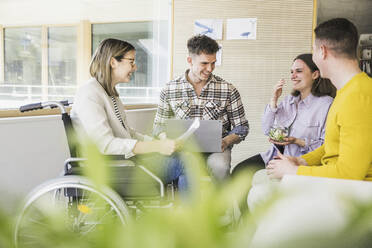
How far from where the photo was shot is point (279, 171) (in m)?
1.58

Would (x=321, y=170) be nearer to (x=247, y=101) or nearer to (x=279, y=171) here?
(x=279, y=171)

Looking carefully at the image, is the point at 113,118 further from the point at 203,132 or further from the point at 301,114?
the point at 301,114

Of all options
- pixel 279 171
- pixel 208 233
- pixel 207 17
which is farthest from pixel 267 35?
pixel 208 233

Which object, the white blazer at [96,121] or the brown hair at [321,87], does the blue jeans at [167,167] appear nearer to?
the white blazer at [96,121]

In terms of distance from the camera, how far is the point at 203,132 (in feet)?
6.51

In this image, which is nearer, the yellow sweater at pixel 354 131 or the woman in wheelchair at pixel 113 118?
the yellow sweater at pixel 354 131

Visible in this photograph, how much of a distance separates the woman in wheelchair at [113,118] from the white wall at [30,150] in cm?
47

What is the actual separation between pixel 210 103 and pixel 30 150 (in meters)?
1.14

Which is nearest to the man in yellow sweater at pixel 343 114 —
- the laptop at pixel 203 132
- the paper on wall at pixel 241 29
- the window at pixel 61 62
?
the laptop at pixel 203 132

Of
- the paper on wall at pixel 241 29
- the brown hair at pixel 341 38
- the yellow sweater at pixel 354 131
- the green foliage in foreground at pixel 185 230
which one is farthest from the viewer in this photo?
the paper on wall at pixel 241 29

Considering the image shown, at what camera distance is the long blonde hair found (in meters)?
1.91

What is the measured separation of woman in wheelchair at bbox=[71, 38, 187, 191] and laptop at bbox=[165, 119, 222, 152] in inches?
5.4

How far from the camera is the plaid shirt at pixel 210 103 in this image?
240 cm

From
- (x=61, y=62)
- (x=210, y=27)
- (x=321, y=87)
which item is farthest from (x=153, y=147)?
(x=210, y=27)
